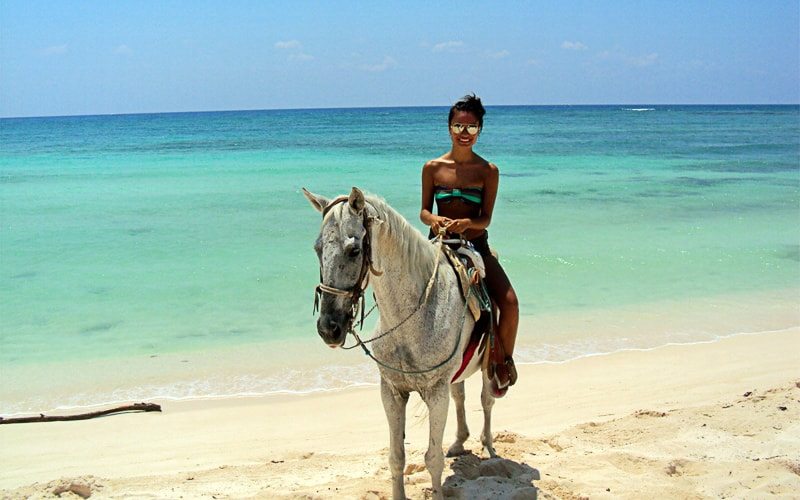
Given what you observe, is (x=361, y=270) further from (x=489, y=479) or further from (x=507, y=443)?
(x=507, y=443)

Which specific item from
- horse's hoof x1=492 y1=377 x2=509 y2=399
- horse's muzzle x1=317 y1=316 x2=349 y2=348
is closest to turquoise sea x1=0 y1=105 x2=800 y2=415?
horse's hoof x1=492 y1=377 x2=509 y2=399

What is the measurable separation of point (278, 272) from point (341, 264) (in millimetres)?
8106

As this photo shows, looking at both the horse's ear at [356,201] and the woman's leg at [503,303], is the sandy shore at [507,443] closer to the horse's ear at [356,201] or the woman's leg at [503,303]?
the woman's leg at [503,303]

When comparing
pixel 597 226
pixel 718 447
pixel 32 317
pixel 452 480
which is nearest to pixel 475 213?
pixel 452 480

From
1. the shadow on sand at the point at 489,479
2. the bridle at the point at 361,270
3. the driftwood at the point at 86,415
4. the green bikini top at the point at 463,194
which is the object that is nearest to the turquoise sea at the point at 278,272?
the driftwood at the point at 86,415

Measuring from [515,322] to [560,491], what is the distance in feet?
3.38

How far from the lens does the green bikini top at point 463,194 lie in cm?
398

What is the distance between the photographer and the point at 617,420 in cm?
537

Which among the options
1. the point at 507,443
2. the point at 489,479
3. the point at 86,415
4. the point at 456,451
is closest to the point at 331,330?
the point at 489,479

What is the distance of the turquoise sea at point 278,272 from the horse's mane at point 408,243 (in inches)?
132

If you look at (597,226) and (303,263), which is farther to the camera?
(597,226)

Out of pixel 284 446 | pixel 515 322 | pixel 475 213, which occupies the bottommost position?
pixel 284 446

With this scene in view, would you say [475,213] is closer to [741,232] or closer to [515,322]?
[515,322]

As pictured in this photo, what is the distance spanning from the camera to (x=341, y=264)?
9.40ft
